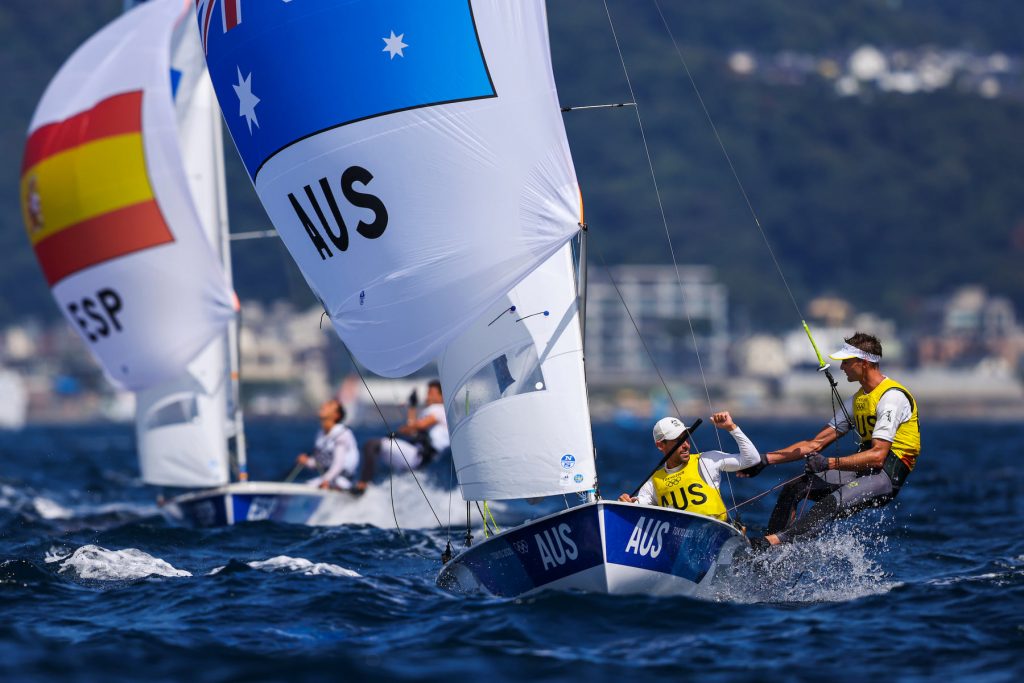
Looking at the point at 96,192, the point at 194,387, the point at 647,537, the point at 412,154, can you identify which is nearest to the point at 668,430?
the point at 647,537

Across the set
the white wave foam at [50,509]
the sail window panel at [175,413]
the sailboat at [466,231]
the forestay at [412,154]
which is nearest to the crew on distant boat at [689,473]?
Answer: the sailboat at [466,231]

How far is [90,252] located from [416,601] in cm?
747

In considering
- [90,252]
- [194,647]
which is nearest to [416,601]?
[194,647]

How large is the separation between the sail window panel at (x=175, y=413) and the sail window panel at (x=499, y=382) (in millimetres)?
6560

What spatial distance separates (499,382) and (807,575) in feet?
7.64

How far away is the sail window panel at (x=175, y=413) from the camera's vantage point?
653 inches

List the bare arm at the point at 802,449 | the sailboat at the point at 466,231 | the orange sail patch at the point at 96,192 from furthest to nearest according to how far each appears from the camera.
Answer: the orange sail patch at the point at 96,192
the bare arm at the point at 802,449
the sailboat at the point at 466,231

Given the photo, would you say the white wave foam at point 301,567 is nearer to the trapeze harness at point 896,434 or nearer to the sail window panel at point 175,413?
the trapeze harness at point 896,434

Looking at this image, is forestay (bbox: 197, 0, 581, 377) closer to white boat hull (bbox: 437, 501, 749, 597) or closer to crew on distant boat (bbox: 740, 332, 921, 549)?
white boat hull (bbox: 437, 501, 749, 597)

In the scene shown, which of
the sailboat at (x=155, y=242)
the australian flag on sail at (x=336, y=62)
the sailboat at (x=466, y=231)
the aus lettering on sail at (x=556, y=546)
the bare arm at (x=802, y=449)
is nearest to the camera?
the aus lettering on sail at (x=556, y=546)

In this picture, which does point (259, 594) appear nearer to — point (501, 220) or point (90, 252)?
point (501, 220)

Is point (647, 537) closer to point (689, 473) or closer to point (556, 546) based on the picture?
point (556, 546)

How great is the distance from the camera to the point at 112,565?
1163 cm

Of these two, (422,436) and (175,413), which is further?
(175,413)
